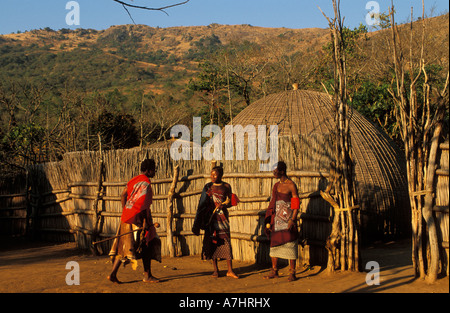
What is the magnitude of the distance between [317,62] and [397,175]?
15396mm

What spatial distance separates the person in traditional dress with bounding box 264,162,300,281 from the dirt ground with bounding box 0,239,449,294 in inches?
12.5

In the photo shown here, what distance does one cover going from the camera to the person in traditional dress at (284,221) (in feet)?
20.4

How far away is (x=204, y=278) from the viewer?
6.53m

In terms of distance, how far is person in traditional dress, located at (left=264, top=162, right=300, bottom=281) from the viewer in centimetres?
620

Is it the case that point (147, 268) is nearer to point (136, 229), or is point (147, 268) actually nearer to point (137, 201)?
point (136, 229)

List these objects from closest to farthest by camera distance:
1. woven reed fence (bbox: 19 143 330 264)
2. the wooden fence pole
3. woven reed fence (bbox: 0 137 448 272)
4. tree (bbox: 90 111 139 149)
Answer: woven reed fence (bbox: 0 137 448 272), woven reed fence (bbox: 19 143 330 264), the wooden fence pole, tree (bbox: 90 111 139 149)

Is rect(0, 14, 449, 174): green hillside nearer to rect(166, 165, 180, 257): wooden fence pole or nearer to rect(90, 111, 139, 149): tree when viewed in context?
rect(90, 111, 139, 149): tree

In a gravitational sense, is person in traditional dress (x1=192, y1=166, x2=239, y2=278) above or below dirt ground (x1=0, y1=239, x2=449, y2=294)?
above

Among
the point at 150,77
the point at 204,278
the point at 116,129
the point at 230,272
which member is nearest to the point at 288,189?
the point at 230,272

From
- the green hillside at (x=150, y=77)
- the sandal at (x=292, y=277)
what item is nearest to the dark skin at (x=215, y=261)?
the sandal at (x=292, y=277)

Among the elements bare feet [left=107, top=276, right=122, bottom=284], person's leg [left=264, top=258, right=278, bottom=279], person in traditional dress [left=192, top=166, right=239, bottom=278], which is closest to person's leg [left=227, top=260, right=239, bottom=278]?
person in traditional dress [left=192, top=166, right=239, bottom=278]

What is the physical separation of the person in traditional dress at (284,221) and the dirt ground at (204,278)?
0.32 meters

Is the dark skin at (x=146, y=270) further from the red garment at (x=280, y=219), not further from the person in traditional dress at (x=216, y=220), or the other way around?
the red garment at (x=280, y=219)
